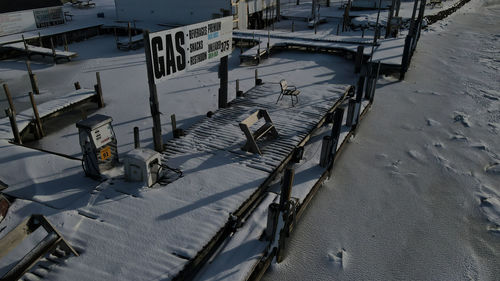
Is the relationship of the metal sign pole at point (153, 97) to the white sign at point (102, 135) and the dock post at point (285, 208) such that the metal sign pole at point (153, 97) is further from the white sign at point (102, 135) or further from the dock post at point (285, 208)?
the dock post at point (285, 208)

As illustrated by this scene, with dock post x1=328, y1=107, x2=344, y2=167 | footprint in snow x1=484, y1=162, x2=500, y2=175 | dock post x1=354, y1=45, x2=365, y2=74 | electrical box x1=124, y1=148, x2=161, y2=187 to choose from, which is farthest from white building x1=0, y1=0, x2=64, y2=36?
footprint in snow x1=484, y1=162, x2=500, y2=175

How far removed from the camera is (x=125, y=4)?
28.1 metres

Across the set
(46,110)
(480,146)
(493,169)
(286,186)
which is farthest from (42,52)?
(493,169)

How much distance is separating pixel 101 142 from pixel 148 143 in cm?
260

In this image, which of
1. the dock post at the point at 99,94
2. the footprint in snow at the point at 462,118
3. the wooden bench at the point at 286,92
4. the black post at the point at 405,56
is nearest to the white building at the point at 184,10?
the black post at the point at 405,56

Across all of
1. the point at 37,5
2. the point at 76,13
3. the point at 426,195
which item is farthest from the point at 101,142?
the point at 76,13

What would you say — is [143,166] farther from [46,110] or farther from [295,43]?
[295,43]

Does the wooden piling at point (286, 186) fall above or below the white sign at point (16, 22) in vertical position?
below

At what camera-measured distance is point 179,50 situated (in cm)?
815

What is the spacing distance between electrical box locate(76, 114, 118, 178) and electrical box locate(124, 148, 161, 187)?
0.88m

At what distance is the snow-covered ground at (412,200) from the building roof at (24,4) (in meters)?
24.6

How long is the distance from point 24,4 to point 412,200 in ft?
93.0

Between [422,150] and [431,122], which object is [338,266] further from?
[431,122]

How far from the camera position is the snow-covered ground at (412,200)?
20.0 ft
